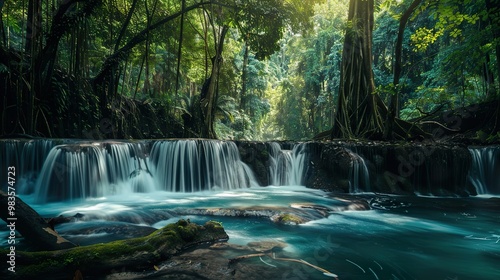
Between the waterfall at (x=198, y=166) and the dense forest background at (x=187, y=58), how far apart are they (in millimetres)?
3127

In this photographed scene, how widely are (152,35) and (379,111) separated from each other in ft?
33.9

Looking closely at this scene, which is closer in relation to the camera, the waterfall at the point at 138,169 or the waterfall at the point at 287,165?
the waterfall at the point at 138,169

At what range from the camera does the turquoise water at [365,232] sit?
150 inches

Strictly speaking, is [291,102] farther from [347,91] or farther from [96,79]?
[96,79]

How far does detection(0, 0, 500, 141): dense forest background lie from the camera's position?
985cm

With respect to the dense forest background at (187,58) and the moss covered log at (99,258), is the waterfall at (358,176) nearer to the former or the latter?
the dense forest background at (187,58)

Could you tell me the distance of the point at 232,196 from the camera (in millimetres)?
9258

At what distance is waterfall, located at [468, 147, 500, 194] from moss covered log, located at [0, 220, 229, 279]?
36.7 feet

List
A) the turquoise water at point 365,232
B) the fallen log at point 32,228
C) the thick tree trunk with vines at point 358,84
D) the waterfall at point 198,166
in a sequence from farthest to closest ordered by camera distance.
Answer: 1. the thick tree trunk with vines at point 358,84
2. the waterfall at point 198,166
3. the turquoise water at point 365,232
4. the fallen log at point 32,228

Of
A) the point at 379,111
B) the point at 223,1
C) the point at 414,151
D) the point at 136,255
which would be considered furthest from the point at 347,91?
the point at 136,255

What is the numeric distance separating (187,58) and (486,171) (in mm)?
15439

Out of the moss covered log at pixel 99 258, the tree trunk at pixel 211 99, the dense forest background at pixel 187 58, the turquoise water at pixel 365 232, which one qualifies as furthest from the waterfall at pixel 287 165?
the moss covered log at pixel 99 258

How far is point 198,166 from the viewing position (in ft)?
35.0

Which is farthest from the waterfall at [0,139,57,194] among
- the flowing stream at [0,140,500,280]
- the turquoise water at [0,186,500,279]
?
the turquoise water at [0,186,500,279]
